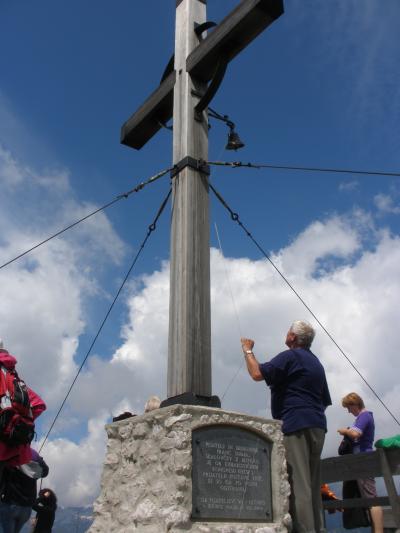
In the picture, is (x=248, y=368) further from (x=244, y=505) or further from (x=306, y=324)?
(x=244, y=505)

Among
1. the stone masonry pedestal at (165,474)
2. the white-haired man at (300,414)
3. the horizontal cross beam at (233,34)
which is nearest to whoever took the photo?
the stone masonry pedestal at (165,474)

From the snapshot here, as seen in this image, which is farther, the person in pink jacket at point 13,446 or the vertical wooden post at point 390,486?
the vertical wooden post at point 390,486

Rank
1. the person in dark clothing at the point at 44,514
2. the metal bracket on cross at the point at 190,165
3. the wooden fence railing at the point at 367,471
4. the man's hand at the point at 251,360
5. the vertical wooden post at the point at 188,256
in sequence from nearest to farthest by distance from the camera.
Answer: the man's hand at the point at 251,360 → the vertical wooden post at the point at 188,256 → the wooden fence railing at the point at 367,471 → the metal bracket on cross at the point at 190,165 → the person in dark clothing at the point at 44,514

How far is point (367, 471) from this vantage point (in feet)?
17.0

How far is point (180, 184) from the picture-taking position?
5453 mm

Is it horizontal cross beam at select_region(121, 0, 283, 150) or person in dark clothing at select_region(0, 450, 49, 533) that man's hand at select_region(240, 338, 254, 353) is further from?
horizontal cross beam at select_region(121, 0, 283, 150)

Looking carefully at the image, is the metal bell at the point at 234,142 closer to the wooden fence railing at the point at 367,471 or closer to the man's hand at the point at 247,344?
the man's hand at the point at 247,344

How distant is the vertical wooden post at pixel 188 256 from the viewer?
15.3 ft

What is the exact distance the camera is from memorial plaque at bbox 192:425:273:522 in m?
3.93

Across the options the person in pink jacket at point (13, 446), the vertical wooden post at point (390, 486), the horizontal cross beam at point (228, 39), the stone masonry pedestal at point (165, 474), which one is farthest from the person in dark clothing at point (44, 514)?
the horizontal cross beam at point (228, 39)

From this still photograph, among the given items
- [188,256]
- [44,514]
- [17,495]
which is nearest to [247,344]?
[188,256]

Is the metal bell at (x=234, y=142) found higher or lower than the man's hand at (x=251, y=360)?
higher

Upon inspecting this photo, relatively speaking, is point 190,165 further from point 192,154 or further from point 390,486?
point 390,486

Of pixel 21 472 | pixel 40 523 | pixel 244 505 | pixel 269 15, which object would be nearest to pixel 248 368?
pixel 244 505
